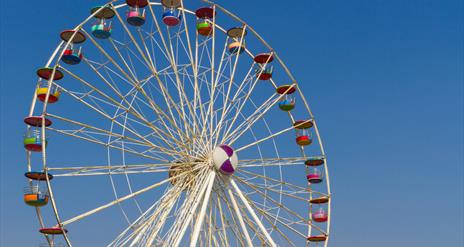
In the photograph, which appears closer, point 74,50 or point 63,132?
point 63,132

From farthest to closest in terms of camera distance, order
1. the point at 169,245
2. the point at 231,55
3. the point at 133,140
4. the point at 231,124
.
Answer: the point at 231,55, the point at 231,124, the point at 133,140, the point at 169,245

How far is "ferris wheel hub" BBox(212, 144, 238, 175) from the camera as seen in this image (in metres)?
21.9

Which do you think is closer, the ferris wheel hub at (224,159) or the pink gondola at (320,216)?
the ferris wheel hub at (224,159)

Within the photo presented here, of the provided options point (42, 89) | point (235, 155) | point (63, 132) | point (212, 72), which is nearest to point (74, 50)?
point (42, 89)

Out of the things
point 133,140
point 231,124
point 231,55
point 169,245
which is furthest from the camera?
point 231,55

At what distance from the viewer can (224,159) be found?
22.0 metres

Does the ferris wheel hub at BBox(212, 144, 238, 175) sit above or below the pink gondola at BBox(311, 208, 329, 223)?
above

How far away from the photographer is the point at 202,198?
21906 millimetres

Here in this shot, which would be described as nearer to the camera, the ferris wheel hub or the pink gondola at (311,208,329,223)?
the ferris wheel hub

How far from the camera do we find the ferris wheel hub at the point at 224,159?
21938mm

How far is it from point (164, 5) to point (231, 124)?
5121 millimetres

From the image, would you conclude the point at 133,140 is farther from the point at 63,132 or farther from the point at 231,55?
the point at 231,55

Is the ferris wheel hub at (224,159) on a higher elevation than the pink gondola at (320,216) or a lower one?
higher

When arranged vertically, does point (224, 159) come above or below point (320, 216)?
above
